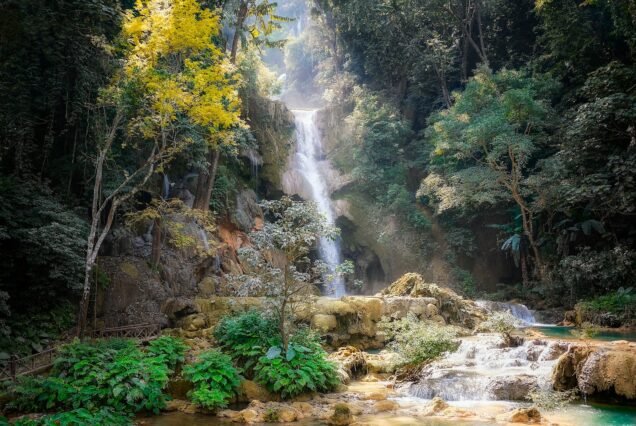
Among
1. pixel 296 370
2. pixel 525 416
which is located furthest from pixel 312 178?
pixel 525 416

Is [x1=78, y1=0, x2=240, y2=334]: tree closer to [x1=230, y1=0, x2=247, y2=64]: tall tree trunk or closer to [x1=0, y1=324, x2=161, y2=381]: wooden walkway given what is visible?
[x1=0, y1=324, x2=161, y2=381]: wooden walkway

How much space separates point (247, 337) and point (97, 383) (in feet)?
9.93

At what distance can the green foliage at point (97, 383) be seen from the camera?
26.9 ft

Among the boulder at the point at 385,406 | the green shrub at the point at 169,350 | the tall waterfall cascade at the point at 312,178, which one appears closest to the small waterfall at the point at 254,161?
the tall waterfall cascade at the point at 312,178

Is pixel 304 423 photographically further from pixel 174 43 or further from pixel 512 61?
pixel 512 61

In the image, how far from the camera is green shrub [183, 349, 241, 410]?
338 inches

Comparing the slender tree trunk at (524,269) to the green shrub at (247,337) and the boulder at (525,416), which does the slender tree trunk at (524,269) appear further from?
the green shrub at (247,337)

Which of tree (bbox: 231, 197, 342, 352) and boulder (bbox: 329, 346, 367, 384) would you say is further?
boulder (bbox: 329, 346, 367, 384)

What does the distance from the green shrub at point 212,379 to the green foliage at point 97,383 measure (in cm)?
57

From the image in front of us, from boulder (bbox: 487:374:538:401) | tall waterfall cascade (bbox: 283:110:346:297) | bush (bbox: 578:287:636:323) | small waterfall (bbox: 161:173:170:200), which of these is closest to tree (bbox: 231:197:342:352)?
boulder (bbox: 487:374:538:401)

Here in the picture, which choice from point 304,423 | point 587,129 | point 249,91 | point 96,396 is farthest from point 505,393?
point 249,91

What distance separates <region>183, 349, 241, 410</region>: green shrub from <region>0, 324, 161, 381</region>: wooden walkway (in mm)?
3085

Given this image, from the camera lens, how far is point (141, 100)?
12.1 meters

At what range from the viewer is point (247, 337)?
→ 10.3 metres
